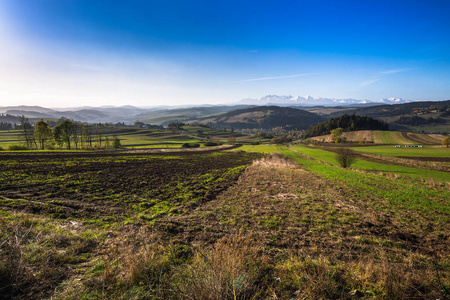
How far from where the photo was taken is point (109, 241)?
739cm

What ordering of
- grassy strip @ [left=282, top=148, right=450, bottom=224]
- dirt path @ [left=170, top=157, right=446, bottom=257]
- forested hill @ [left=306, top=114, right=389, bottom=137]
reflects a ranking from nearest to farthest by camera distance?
dirt path @ [left=170, top=157, right=446, bottom=257]
grassy strip @ [left=282, top=148, right=450, bottom=224]
forested hill @ [left=306, top=114, right=389, bottom=137]

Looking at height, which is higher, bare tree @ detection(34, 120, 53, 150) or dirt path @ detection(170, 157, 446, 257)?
bare tree @ detection(34, 120, 53, 150)

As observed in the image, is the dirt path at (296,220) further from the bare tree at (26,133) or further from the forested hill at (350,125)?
the forested hill at (350,125)

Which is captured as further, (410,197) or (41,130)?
(41,130)

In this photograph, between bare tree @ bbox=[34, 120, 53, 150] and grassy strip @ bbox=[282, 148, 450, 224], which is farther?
bare tree @ bbox=[34, 120, 53, 150]

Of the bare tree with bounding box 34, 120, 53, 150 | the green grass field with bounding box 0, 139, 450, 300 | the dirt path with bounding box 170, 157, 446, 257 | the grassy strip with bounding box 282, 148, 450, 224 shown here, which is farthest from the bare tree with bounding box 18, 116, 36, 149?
the grassy strip with bounding box 282, 148, 450, 224

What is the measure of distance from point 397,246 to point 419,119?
946ft

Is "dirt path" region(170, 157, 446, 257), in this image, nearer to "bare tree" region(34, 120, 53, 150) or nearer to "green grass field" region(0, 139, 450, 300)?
"green grass field" region(0, 139, 450, 300)

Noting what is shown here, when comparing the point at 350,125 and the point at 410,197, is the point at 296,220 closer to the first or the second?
the point at 410,197

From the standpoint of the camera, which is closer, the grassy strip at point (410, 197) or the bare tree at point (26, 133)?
the grassy strip at point (410, 197)

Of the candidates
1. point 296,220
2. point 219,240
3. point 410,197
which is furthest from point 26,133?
point 410,197

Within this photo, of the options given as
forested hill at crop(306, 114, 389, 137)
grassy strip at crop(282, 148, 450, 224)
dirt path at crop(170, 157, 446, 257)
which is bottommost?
grassy strip at crop(282, 148, 450, 224)

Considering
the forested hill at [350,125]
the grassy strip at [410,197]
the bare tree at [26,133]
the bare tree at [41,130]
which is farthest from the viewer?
the forested hill at [350,125]

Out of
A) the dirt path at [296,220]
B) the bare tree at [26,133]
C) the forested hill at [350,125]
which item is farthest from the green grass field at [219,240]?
the forested hill at [350,125]
